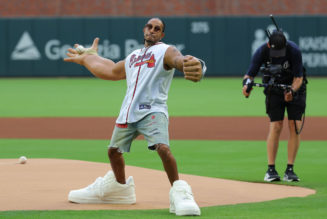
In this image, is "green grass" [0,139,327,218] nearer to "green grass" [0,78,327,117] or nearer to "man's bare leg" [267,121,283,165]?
"man's bare leg" [267,121,283,165]

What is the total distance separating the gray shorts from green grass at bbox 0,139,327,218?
673 millimetres

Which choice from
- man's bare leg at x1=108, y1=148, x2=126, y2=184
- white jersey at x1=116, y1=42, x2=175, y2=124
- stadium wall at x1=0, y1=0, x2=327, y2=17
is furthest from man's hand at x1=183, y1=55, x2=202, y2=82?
stadium wall at x1=0, y1=0, x2=327, y2=17

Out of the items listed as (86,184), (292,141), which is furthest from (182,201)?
(292,141)

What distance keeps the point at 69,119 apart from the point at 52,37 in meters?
15.0

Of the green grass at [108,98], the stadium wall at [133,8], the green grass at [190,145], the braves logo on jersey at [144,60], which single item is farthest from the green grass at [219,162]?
the stadium wall at [133,8]

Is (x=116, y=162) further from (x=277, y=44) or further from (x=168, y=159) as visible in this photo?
(x=277, y=44)

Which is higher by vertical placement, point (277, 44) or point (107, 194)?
point (277, 44)

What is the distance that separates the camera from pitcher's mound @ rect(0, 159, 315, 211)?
7343 millimetres

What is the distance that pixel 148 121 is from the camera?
7.01 m

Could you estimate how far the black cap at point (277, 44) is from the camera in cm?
913

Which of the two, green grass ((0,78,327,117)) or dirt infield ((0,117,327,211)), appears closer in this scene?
dirt infield ((0,117,327,211))

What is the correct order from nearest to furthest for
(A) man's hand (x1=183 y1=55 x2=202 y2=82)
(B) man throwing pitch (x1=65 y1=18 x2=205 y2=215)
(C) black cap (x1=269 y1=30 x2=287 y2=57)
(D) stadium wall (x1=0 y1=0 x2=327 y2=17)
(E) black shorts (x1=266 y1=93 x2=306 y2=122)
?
(A) man's hand (x1=183 y1=55 x2=202 y2=82) < (B) man throwing pitch (x1=65 y1=18 x2=205 y2=215) < (C) black cap (x1=269 y1=30 x2=287 y2=57) < (E) black shorts (x1=266 y1=93 x2=306 y2=122) < (D) stadium wall (x1=0 y1=0 x2=327 y2=17)

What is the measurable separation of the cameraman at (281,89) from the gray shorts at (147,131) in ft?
8.56

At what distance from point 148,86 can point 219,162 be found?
14.1ft
